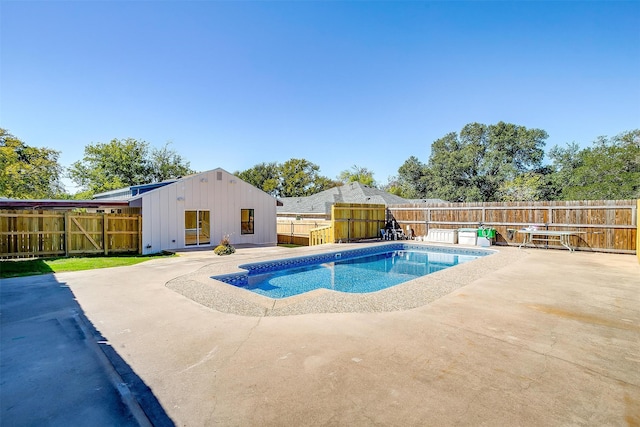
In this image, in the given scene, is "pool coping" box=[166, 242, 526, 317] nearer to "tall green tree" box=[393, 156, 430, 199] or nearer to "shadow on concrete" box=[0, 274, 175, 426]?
"shadow on concrete" box=[0, 274, 175, 426]

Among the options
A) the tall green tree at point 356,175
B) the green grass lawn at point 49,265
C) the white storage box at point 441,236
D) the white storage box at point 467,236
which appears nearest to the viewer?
the green grass lawn at point 49,265

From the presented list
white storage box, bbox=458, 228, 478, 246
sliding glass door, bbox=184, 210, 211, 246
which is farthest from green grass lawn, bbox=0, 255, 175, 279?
white storage box, bbox=458, 228, 478, 246

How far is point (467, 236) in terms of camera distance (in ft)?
51.3

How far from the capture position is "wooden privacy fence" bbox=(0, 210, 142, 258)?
10.9m

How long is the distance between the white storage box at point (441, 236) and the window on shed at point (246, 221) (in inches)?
390

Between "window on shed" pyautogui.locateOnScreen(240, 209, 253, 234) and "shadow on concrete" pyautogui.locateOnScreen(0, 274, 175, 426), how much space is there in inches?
455

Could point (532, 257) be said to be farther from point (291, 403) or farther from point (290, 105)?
point (290, 105)

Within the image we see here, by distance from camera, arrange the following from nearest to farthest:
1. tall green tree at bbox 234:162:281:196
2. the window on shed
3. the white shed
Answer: the white shed
the window on shed
tall green tree at bbox 234:162:281:196

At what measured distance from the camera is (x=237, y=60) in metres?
15.8

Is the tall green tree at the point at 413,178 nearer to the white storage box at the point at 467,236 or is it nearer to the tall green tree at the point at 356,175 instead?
the tall green tree at the point at 356,175

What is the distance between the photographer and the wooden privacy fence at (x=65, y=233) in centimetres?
1088

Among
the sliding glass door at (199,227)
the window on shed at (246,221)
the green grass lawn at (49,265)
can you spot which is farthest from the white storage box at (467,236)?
the green grass lawn at (49,265)

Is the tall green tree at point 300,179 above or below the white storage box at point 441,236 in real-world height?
above

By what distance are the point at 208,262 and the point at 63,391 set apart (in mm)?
7434
